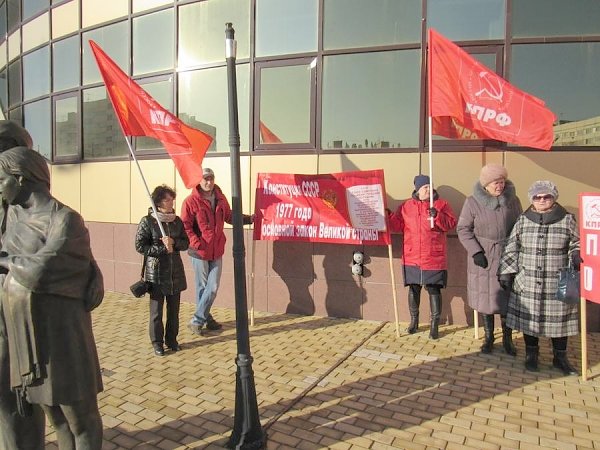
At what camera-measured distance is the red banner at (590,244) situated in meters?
4.12

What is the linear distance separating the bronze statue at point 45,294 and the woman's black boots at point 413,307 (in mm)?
3978

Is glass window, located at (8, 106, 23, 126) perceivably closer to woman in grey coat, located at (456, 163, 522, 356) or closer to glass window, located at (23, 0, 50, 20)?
glass window, located at (23, 0, 50, 20)

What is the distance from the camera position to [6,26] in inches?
413

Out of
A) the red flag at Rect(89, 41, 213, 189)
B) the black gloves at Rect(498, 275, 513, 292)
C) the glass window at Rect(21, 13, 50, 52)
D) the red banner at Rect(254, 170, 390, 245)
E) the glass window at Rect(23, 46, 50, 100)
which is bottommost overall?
the black gloves at Rect(498, 275, 513, 292)

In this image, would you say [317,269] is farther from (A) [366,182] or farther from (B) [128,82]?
(B) [128,82]

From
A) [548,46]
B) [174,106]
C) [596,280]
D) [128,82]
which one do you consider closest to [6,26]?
[174,106]

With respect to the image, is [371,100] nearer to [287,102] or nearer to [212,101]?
[287,102]

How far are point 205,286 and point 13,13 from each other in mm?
8519

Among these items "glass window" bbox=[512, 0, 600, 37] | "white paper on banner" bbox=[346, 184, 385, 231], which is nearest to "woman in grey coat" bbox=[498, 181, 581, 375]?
"white paper on banner" bbox=[346, 184, 385, 231]

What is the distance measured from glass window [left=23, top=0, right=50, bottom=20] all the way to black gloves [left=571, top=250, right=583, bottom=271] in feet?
31.5

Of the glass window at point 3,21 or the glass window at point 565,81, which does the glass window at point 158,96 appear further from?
the glass window at point 3,21

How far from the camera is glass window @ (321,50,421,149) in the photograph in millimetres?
6020

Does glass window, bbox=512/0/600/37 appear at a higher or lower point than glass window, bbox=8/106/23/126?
higher

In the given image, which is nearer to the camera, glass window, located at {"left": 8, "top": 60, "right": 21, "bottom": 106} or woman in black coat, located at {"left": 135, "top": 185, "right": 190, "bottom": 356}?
woman in black coat, located at {"left": 135, "top": 185, "right": 190, "bottom": 356}
